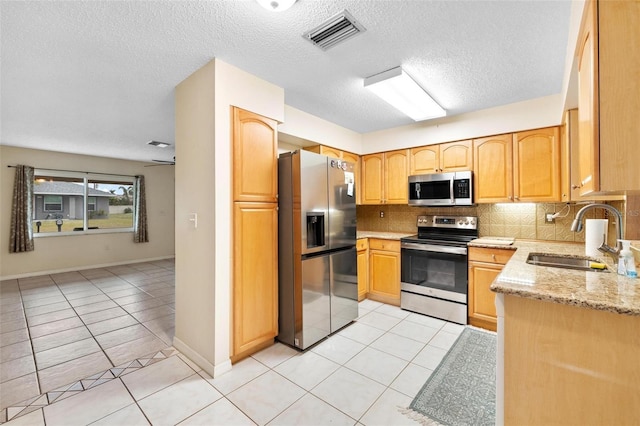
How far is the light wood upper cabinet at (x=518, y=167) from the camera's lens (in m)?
2.98

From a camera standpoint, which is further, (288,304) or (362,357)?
(288,304)

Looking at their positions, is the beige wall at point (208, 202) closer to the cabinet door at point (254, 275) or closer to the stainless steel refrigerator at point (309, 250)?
the cabinet door at point (254, 275)

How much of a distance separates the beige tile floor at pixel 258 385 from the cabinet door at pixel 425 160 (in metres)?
2.04

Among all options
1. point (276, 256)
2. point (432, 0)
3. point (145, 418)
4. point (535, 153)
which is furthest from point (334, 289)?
point (535, 153)

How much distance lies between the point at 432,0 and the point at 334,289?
2.48 m

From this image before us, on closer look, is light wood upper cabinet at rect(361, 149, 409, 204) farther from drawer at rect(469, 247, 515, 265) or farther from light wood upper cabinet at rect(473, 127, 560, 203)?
drawer at rect(469, 247, 515, 265)

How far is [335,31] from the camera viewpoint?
1.88 meters

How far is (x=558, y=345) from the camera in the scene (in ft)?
4.24

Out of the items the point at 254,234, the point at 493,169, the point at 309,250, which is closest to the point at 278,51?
the point at 254,234

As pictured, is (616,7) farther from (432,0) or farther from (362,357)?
(362,357)

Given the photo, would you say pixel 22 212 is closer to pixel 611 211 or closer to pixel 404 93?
pixel 404 93

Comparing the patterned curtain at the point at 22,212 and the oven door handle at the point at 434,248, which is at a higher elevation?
the patterned curtain at the point at 22,212

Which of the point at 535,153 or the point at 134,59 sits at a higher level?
the point at 134,59

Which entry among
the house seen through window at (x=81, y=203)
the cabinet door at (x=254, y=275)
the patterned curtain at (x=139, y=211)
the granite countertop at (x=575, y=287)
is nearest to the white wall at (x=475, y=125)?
the granite countertop at (x=575, y=287)
